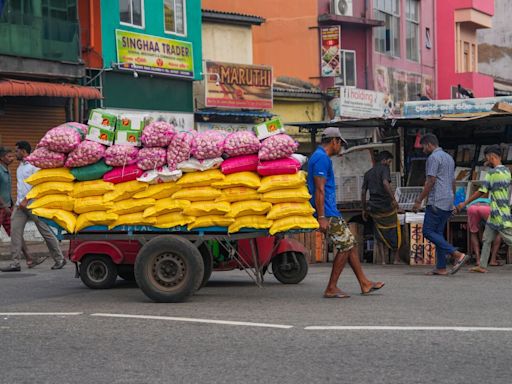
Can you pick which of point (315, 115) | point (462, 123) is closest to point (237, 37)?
point (315, 115)

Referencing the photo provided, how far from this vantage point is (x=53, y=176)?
35.0 ft

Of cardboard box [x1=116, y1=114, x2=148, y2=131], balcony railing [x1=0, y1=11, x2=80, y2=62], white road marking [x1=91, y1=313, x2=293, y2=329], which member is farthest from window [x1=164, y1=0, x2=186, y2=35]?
white road marking [x1=91, y1=313, x2=293, y2=329]

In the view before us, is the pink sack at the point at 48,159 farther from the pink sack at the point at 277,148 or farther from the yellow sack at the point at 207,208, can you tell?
the pink sack at the point at 277,148

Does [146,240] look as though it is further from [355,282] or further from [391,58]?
[391,58]

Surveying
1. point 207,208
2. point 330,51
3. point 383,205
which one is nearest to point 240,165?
point 207,208

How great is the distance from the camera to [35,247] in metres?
20.4

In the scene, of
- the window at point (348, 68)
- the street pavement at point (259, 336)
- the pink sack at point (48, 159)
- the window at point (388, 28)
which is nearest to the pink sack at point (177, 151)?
the pink sack at point (48, 159)

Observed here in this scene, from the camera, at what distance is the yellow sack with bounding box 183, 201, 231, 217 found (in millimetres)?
10336

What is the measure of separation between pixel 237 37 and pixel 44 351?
27.0m

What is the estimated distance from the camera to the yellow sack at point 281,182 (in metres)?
10.3

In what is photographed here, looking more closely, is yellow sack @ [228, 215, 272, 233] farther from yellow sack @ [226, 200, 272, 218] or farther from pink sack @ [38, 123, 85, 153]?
pink sack @ [38, 123, 85, 153]

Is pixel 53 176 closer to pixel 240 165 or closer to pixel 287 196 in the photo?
pixel 240 165

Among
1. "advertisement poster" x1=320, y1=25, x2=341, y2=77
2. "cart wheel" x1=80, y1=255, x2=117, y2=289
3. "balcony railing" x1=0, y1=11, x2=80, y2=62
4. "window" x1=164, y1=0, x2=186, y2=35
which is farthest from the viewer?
"advertisement poster" x1=320, y1=25, x2=341, y2=77

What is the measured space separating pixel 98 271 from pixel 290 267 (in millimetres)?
2327
